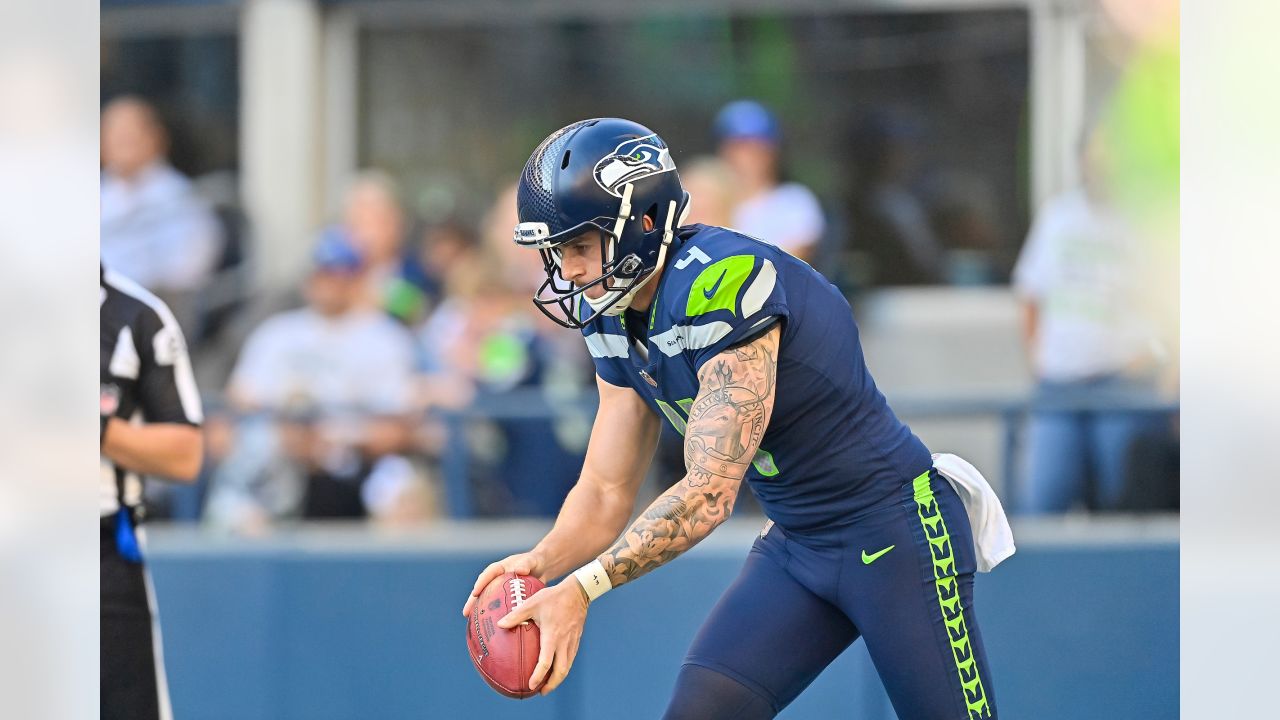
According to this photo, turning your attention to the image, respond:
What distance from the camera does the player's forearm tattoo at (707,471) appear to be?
333cm

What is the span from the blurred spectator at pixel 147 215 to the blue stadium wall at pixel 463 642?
344cm

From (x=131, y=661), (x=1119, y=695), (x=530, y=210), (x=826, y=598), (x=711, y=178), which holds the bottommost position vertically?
(x=1119, y=695)

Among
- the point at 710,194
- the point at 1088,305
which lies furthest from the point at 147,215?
the point at 1088,305

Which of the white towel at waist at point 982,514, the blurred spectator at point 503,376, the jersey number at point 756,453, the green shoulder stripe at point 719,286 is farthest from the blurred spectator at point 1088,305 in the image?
the green shoulder stripe at point 719,286

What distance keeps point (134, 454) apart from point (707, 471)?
7.23ft

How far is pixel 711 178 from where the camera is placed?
7.87 m

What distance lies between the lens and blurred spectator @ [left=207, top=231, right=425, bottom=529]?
7152 millimetres

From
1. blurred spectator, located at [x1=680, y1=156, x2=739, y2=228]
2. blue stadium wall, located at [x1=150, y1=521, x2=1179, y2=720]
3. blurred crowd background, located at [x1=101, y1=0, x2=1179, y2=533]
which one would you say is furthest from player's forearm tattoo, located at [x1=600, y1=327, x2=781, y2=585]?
blurred spectator, located at [x1=680, y1=156, x2=739, y2=228]

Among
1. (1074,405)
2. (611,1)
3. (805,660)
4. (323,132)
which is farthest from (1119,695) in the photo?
(323,132)

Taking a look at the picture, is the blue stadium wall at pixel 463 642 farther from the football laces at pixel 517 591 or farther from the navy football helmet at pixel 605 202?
the navy football helmet at pixel 605 202

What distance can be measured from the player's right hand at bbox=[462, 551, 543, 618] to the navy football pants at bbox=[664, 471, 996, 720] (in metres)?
0.46

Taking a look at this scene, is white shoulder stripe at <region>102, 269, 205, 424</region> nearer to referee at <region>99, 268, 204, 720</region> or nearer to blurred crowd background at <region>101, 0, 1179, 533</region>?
referee at <region>99, 268, 204, 720</region>
